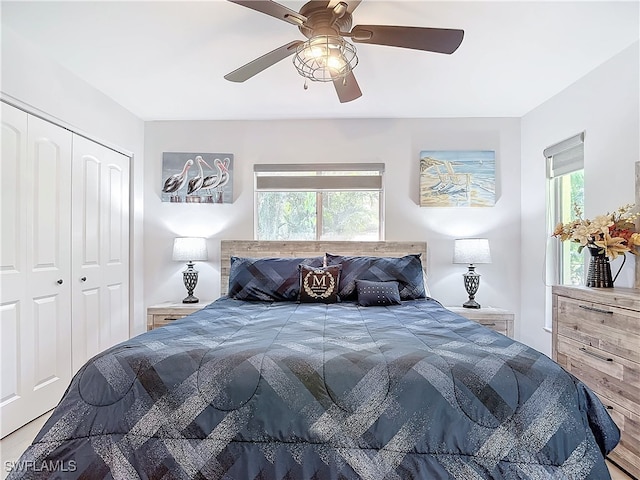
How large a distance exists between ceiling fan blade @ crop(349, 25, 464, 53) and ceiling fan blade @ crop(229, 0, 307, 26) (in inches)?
10.6

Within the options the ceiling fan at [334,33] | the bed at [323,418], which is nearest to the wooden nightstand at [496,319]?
the bed at [323,418]

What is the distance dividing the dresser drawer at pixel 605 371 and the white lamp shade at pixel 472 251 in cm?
110

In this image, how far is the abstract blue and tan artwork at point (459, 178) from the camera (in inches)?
151

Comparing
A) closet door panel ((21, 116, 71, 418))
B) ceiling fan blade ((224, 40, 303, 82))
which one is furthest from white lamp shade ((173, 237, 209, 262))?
ceiling fan blade ((224, 40, 303, 82))

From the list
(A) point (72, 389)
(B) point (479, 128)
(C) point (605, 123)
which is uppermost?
(B) point (479, 128)

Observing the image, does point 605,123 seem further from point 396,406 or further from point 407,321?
point 396,406

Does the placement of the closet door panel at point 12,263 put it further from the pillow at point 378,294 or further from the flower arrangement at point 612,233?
the flower arrangement at point 612,233

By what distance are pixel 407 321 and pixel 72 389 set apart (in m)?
1.64

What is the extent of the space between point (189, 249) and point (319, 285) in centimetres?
147

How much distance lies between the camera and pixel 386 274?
3.08 meters

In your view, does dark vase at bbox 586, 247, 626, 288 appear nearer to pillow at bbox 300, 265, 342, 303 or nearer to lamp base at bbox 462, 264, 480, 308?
lamp base at bbox 462, 264, 480, 308

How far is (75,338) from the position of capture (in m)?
2.98

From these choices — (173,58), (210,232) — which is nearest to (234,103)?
(173,58)

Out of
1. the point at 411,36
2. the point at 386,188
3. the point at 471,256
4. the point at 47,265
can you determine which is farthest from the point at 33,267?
the point at 471,256
